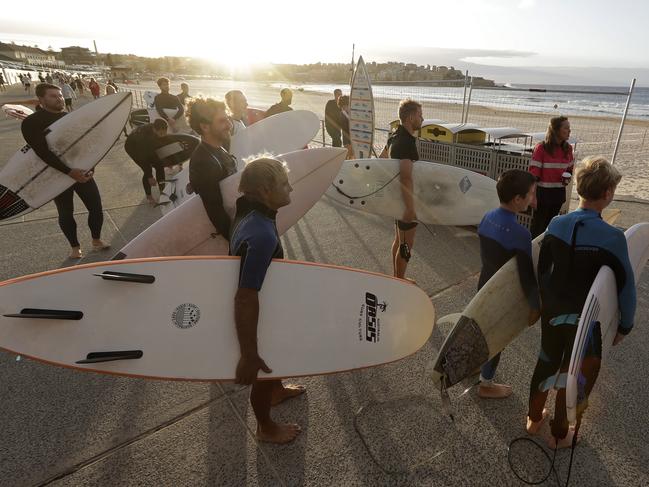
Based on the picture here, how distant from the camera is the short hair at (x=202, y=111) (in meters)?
2.70

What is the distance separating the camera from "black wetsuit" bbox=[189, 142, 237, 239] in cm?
269

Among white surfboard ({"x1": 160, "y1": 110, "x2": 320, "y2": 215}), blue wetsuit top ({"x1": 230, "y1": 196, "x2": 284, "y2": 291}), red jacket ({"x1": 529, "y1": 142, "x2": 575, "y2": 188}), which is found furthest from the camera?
white surfboard ({"x1": 160, "y1": 110, "x2": 320, "y2": 215})

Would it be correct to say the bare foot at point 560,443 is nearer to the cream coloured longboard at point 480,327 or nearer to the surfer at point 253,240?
the cream coloured longboard at point 480,327

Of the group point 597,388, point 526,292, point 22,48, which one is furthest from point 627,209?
point 22,48

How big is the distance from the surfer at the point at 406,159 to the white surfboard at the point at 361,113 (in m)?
3.34

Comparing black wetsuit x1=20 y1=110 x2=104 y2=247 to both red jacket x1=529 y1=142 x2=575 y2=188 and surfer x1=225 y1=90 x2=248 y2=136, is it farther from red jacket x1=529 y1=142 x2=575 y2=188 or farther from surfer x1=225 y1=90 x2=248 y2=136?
red jacket x1=529 y1=142 x2=575 y2=188

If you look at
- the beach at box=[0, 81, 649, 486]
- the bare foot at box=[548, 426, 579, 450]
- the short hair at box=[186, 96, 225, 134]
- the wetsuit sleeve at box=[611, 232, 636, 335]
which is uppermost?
the short hair at box=[186, 96, 225, 134]

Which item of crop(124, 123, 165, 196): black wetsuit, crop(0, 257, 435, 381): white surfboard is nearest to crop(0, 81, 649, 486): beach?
crop(0, 257, 435, 381): white surfboard

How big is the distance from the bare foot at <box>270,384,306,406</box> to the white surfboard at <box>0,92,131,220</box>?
356 centimetres

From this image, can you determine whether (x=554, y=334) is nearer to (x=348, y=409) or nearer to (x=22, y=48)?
(x=348, y=409)

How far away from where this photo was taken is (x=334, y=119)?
8.67 meters

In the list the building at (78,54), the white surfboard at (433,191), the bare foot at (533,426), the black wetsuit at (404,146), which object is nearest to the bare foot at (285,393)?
the bare foot at (533,426)

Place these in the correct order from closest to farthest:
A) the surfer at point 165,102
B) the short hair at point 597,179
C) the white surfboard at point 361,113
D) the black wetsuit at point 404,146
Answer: the short hair at point 597,179 < the black wetsuit at point 404,146 < the white surfboard at point 361,113 < the surfer at point 165,102

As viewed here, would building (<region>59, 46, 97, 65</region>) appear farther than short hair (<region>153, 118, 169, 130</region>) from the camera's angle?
Yes
